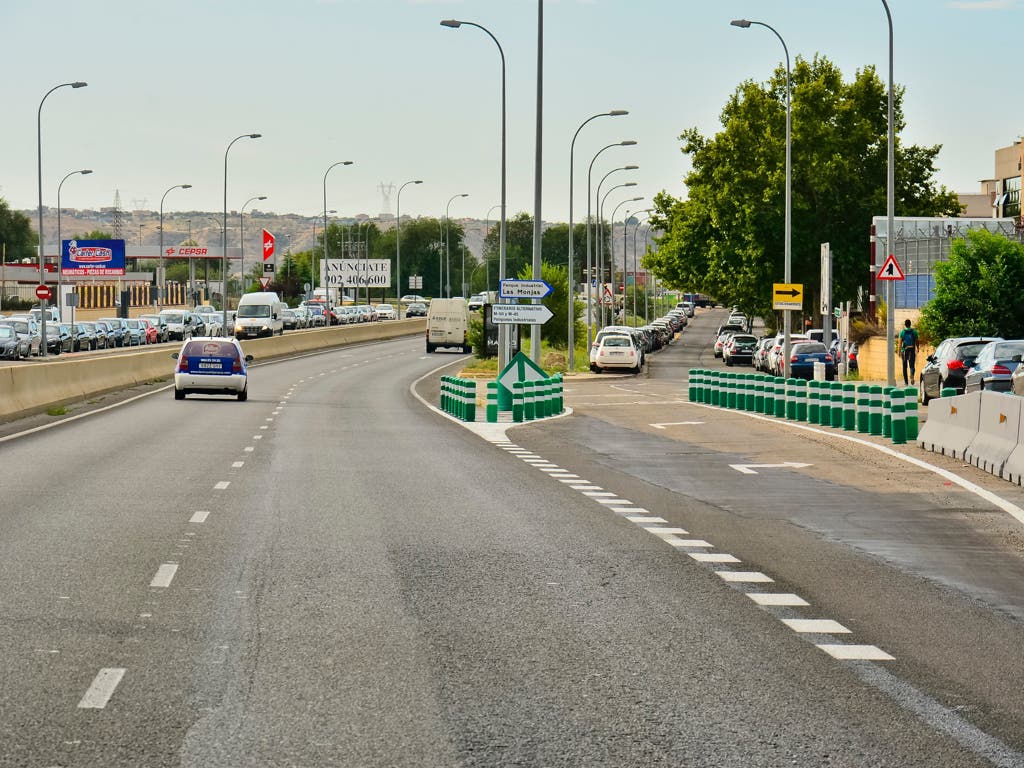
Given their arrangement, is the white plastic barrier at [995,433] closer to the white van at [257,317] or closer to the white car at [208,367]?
the white car at [208,367]

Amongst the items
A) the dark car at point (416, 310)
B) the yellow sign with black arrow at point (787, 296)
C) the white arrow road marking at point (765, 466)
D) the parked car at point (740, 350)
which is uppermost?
the yellow sign with black arrow at point (787, 296)

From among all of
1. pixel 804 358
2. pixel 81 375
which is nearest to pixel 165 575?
pixel 81 375

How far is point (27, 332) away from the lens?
70.9 metres

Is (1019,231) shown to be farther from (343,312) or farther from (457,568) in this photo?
(343,312)

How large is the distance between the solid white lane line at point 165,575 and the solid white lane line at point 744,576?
138 inches

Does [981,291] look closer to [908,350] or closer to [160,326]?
[908,350]

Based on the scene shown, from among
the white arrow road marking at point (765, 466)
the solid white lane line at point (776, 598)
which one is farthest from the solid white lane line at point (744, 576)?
the white arrow road marking at point (765, 466)

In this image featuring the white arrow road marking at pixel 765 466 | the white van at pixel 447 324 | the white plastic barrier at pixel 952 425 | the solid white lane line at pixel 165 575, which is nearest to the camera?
the solid white lane line at pixel 165 575

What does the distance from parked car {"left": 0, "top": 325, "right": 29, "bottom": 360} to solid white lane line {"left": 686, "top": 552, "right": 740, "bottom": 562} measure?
5705 centimetres

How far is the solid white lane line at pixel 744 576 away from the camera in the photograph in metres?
11.0

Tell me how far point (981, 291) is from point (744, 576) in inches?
1697

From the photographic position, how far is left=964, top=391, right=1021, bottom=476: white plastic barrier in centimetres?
1983

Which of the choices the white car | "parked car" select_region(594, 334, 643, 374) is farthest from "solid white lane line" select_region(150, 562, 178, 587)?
"parked car" select_region(594, 334, 643, 374)

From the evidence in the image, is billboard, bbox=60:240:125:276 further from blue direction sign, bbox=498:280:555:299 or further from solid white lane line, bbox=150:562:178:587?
solid white lane line, bbox=150:562:178:587
